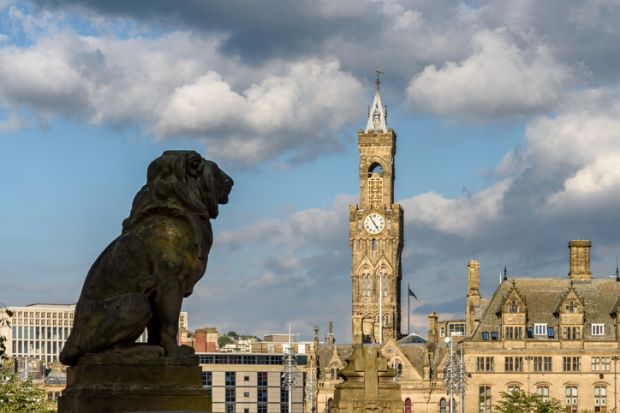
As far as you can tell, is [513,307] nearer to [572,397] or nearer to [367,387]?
[572,397]

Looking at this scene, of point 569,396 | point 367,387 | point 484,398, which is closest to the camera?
point 367,387

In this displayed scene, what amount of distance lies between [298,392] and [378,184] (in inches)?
927

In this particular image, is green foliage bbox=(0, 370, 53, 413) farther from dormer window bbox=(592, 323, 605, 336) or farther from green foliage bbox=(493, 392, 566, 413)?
dormer window bbox=(592, 323, 605, 336)

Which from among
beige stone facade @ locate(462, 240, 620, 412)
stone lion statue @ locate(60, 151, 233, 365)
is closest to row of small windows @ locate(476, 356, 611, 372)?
beige stone facade @ locate(462, 240, 620, 412)

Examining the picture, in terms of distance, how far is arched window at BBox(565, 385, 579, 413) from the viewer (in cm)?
11944

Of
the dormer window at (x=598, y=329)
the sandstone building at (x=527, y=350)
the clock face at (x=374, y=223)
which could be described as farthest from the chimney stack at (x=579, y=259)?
the clock face at (x=374, y=223)

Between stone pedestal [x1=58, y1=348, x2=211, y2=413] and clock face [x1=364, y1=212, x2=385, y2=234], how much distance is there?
488 feet

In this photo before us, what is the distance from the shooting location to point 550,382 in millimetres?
120750

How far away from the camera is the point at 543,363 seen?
120625mm

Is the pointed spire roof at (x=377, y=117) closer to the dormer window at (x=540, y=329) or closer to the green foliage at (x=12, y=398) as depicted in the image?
the dormer window at (x=540, y=329)

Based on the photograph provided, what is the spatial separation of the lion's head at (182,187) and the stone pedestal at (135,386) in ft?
4.75

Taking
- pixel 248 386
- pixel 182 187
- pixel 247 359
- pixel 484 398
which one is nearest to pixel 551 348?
pixel 484 398

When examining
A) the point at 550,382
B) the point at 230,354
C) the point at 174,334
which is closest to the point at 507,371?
the point at 550,382

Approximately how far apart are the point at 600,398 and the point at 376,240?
159ft
